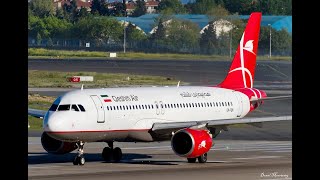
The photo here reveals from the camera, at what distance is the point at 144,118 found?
105 feet

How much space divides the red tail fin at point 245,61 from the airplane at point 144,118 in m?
0.96

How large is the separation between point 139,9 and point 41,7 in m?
22.6

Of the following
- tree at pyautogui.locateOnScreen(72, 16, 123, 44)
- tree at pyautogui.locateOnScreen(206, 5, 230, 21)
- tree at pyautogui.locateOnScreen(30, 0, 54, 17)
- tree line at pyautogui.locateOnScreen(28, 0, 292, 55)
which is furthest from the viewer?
tree at pyautogui.locateOnScreen(30, 0, 54, 17)

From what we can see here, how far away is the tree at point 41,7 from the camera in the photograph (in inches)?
6117

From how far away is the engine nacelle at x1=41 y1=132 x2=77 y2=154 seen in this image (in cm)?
3158

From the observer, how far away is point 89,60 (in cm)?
13012

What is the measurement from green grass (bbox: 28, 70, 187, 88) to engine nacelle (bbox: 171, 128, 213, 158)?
49088 mm

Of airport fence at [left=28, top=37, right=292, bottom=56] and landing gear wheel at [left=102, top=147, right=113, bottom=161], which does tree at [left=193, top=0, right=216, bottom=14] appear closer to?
airport fence at [left=28, top=37, right=292, bottom=56]

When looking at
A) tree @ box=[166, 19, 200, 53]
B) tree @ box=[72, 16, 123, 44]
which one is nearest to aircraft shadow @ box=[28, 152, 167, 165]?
tree @ box=[166, 19, 200, 53]

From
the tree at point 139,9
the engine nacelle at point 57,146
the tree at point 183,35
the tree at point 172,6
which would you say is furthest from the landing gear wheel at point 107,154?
the tree at point 139,9

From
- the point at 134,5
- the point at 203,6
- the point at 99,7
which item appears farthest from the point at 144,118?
the point at 134,5
